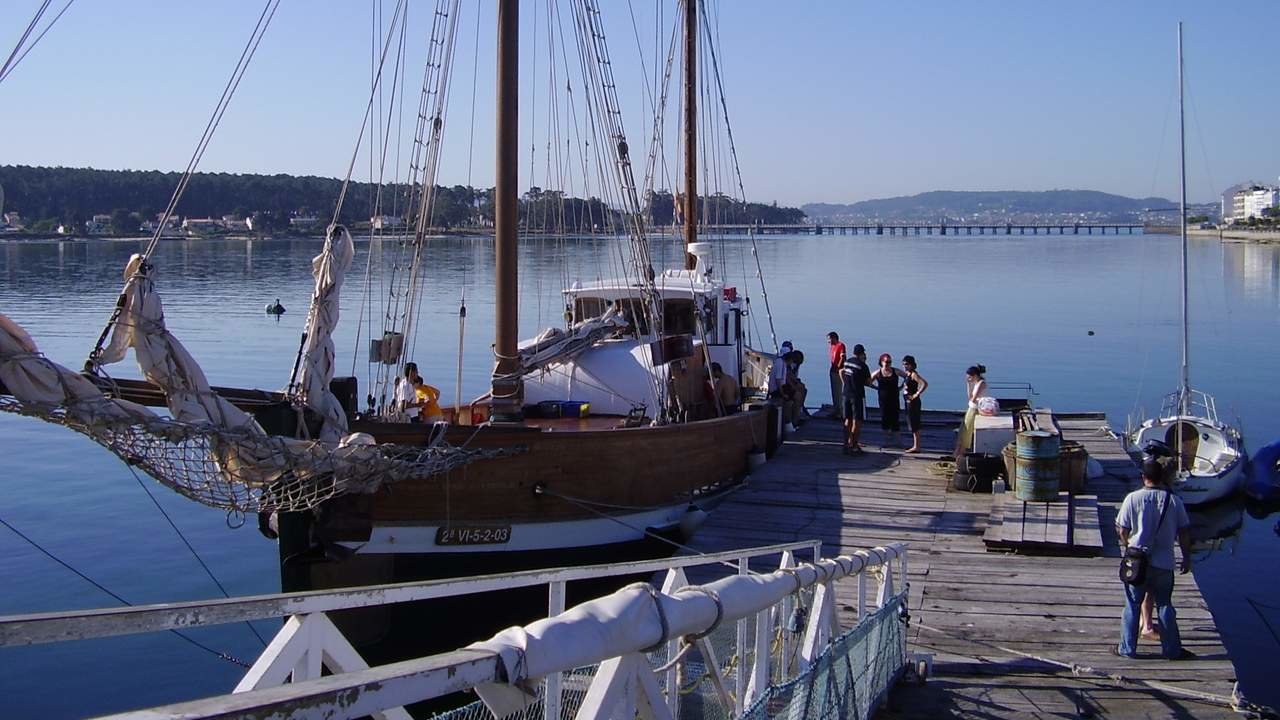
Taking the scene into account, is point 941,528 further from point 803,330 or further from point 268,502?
point 803,330

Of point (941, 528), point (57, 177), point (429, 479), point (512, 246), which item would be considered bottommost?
point (941, 528)

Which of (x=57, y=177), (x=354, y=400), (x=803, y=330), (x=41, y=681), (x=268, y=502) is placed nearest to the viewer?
(x=268, y=502)

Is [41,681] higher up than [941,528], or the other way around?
[941,528]

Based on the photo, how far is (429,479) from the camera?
13539 mm

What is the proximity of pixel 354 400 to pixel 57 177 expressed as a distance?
139 metres

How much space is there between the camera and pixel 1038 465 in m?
15.4

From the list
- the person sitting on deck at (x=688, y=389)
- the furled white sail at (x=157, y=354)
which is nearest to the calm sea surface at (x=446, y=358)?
the furled white sail at (x=157, y=354)

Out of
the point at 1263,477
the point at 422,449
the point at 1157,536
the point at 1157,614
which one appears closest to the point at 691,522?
the point at 422,449

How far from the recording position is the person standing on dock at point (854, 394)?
20109 mm

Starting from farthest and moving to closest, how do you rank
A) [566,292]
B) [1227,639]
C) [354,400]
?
1. [566,292]
2. [1227,639]
3. [354,400]

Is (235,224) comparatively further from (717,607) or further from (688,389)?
(717,607)

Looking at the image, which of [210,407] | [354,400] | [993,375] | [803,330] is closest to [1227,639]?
[354,400]

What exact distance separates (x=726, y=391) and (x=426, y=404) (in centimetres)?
633

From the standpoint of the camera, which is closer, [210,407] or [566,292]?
[210,407]
